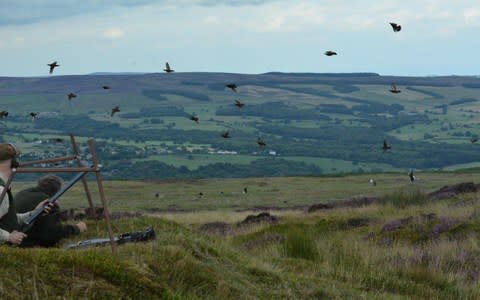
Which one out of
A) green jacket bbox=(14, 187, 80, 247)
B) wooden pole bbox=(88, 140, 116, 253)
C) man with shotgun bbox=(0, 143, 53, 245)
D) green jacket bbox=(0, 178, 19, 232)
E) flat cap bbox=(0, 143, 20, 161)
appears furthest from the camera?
green jacket bbox=(14, 187, 80, 247)

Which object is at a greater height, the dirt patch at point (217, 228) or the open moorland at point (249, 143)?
the dirt patch at point (217, 228)

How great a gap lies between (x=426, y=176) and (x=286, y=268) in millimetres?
69083

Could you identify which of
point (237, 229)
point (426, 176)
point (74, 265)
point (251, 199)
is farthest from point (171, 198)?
point (74, 265)

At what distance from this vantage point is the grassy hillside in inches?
330

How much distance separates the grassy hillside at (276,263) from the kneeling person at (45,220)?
55.8 inches

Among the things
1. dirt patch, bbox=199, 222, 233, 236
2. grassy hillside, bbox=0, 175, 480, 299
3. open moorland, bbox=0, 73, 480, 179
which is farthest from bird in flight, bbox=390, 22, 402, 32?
open moorland, bbox=0, 73, 480, 179

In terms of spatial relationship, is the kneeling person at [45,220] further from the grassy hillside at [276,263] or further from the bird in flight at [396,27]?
the bird in flight at [396,27]

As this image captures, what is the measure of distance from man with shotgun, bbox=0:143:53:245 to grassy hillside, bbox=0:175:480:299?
1.09 m

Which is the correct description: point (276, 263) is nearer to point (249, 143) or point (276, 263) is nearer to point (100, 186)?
point (100, 186)

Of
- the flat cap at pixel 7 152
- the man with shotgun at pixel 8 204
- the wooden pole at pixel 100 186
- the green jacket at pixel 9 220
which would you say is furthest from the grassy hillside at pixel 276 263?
the flat cap at pixel 7 152

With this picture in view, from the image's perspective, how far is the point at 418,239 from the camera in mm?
20328

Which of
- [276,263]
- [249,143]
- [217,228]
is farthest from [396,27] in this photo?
[249,143]

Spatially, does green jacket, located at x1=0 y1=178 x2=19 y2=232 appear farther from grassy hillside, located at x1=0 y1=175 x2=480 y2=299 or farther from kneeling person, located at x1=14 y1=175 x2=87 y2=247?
grassy hillside, located at x1=0 y1=175 x2=480 y2=299

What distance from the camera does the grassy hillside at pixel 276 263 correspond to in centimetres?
839
